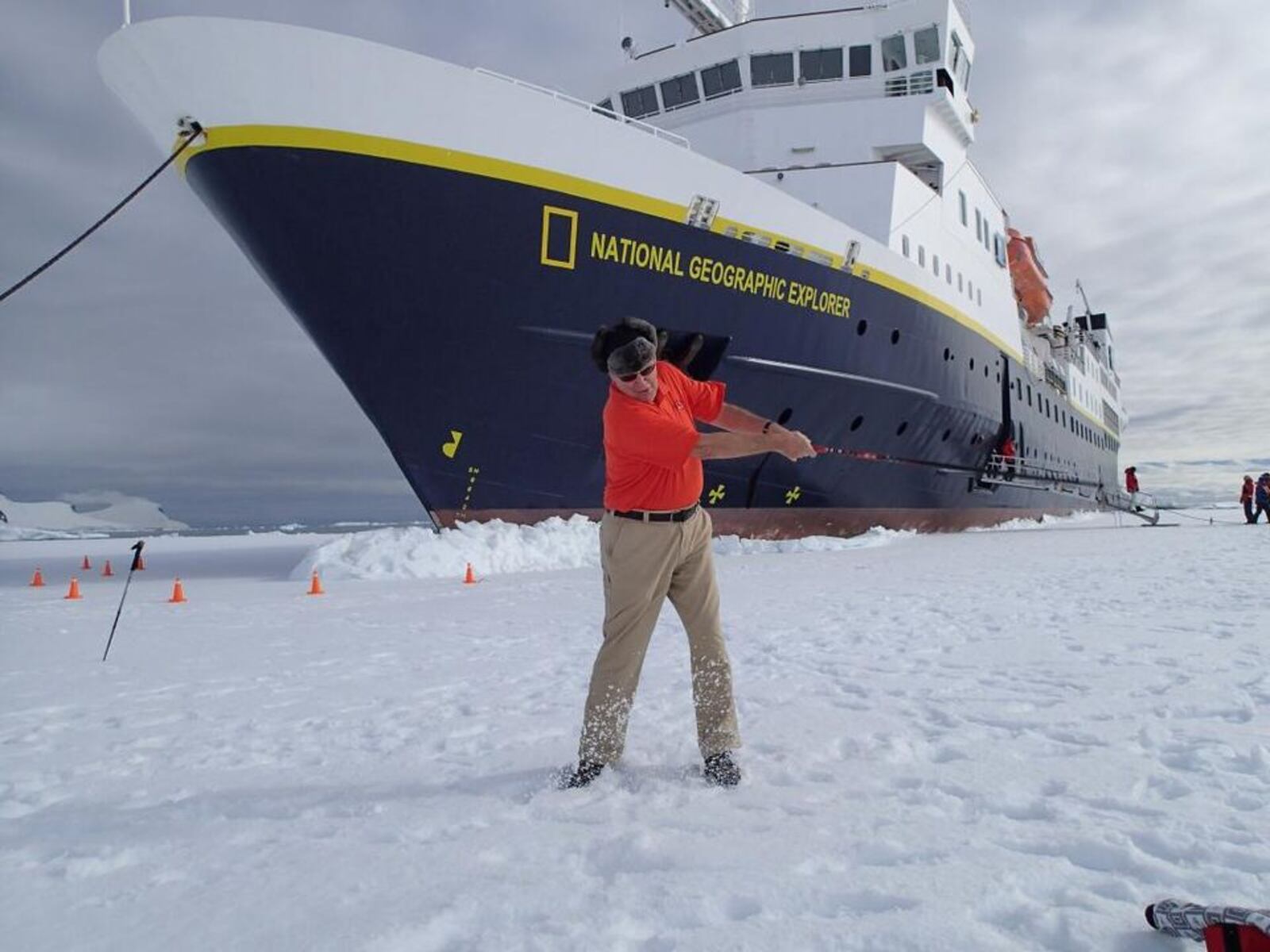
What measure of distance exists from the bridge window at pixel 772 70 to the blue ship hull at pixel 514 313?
16.3ft

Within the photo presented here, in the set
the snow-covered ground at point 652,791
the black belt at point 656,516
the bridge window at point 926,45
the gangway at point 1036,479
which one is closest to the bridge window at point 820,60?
the bridge window at point 926,45

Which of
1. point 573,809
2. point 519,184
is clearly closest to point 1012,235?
point 519,184

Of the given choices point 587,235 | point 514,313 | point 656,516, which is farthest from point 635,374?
point 587,235

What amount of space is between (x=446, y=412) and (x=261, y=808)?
6.59 metres

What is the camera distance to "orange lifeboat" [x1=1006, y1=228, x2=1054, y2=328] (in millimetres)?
21828

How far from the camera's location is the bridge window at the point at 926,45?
13203 mm

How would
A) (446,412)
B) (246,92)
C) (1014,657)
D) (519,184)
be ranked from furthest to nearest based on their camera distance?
(446,412) < (519,184) < (246,92) < (1014,657)

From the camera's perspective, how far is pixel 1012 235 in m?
22.7

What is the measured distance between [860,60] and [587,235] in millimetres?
8460

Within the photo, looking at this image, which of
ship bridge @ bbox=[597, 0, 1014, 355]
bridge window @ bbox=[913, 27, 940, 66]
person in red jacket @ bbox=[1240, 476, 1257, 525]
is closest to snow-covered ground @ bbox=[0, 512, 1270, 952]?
ship bridge @ bbox=[597, 0, 1014, 355]

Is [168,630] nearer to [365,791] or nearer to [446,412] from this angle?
[446,412]

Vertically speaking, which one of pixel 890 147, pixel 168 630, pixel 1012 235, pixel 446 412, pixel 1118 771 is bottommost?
pixel 168 630

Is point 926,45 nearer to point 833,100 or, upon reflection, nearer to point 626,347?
point 833,100

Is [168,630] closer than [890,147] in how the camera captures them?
Yes
